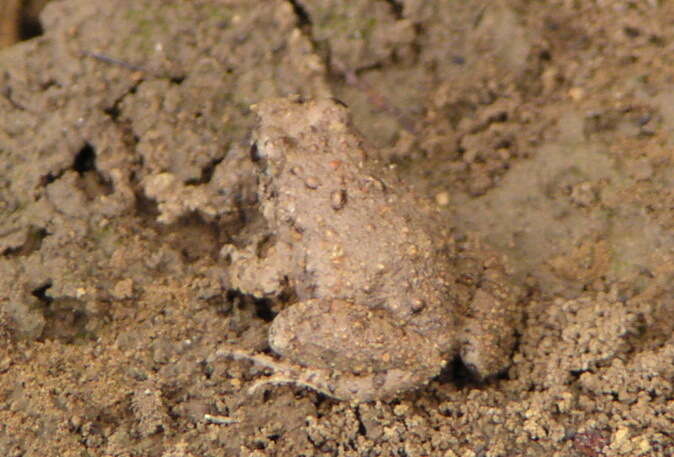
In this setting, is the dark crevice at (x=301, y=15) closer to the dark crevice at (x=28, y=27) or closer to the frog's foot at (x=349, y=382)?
A: the dark crevice at (x=28, y=27)

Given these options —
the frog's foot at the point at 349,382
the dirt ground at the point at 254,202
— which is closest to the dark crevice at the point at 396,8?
the dirt ground at the point at 254,202

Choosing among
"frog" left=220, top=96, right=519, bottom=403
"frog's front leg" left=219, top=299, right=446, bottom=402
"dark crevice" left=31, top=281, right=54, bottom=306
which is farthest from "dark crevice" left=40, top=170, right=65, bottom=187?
"frog's front leg" left=219, top=299, right=446, bottom=402

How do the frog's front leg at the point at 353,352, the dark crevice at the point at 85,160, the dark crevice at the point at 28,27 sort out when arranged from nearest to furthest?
the frog's front leg at the point at 353,352
the dark crevice at the point at 85,160
the dark crevice at the point at 28,27

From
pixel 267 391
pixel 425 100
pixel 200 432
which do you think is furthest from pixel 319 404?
pixel 425 100

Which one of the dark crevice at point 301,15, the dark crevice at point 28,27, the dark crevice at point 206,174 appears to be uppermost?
the dark crevice at point 301,15

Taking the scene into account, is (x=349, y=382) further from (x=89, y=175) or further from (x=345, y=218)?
(x=89, y=175)

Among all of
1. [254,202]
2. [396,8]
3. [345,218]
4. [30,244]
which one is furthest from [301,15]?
[30,244]
